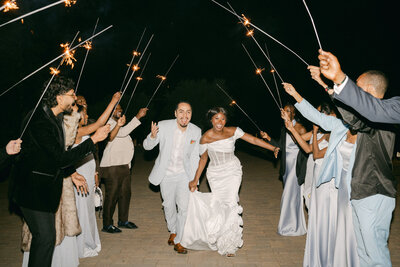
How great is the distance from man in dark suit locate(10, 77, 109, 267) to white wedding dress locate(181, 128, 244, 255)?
7.47ft

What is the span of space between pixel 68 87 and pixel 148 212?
4.50m

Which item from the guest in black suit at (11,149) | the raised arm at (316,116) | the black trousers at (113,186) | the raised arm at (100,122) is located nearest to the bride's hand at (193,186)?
the black trousers at (113,186)

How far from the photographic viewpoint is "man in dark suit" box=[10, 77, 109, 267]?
313cm

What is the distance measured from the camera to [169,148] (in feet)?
16.9

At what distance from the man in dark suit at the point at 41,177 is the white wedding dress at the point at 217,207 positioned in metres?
2.28

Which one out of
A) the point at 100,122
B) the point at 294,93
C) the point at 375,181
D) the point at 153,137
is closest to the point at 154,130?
the point at 153,137

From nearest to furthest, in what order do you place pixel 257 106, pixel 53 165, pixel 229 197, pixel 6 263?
pixel 53 165 → pixel 6 263 → pixel 229 197 → pixel 257 106

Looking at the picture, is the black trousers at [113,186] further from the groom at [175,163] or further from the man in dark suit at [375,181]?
the man in dark suit at [375,181]

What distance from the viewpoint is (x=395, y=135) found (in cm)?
297

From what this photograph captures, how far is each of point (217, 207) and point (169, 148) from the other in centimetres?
125

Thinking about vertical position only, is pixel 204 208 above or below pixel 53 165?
below

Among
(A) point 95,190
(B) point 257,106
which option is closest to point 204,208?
(A) point 95,190

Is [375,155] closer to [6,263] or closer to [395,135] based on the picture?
[395,135]

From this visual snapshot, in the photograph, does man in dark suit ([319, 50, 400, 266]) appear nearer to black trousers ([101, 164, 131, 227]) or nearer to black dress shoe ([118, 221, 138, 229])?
black trousers ([101, 164, 131, 227])
